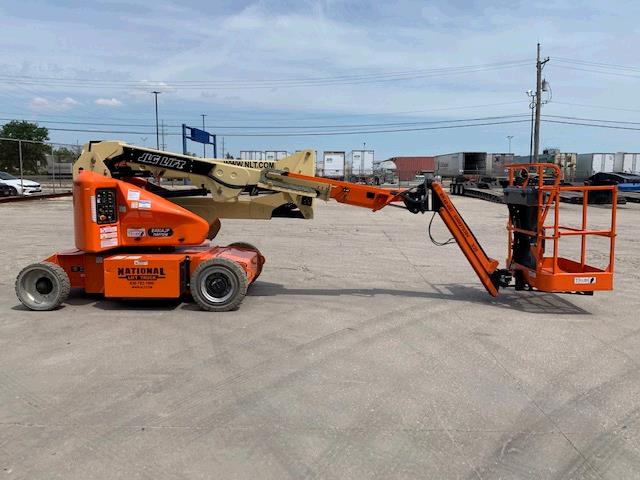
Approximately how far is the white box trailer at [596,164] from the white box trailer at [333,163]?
23.5 metres

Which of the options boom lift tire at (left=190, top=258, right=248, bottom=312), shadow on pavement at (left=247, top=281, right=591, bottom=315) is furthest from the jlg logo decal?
shadow on pavement at (left=247, top=281, right=591, bottom=315)

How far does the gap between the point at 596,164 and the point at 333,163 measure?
2594 centimetres

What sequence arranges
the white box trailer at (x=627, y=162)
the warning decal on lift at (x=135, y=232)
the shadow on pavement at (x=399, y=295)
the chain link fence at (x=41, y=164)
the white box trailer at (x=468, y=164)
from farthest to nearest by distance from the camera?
the white box trailer at (x=627, y=162)
the white box trailer at (x=468, y=164)
the chain link fence at (x=41, y=164)
the shadow on pavement at (x=399, y=295)
the warning decal on lift at (x=135, y=232)

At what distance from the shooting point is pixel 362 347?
5.70m

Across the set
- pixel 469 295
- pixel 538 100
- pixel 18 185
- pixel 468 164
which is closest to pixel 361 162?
pixel 468 164

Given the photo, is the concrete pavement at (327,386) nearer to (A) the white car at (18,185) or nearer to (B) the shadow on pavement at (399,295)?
(B) the shadow on pavement at (399,295)

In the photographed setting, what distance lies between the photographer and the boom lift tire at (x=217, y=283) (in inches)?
273

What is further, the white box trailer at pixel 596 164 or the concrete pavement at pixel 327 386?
the white box trailer at pixel 596 164

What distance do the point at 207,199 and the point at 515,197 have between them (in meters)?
4.36

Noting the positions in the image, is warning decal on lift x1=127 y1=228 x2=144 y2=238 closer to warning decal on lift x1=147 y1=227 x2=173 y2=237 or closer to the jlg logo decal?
warning decal on lift x1=147 y1=227 x2=173 y2=237

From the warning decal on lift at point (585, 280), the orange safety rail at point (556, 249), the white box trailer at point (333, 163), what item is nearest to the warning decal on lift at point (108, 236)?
the orange safety rail at point (556, 249)

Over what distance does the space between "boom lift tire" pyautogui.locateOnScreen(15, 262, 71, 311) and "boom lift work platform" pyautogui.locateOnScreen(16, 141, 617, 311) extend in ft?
0.04

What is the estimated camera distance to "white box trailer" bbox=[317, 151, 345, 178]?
5672 cm

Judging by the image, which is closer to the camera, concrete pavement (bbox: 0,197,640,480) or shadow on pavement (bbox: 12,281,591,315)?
concrete pavement (bbox: 0,197,640,480)
